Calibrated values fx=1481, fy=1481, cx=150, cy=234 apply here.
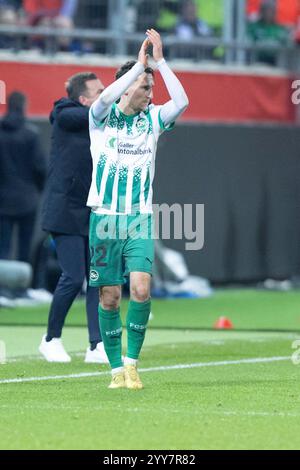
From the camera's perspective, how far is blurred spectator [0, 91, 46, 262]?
18.3 m

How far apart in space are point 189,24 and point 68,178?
11104mm

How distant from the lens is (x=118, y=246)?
9.83m

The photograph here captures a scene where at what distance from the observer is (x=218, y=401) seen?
926cm

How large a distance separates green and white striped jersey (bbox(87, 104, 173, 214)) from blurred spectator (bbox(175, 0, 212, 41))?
12.4 metres

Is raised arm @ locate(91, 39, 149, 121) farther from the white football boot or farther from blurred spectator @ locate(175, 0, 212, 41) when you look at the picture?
blurred spectator @ locate(175, 0, 212, 41)

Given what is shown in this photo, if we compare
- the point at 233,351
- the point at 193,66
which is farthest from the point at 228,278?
the point at 233,351

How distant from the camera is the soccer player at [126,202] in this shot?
9.79 m

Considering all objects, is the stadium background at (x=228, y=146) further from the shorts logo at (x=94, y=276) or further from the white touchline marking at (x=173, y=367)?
the shorts logo at (x=94, y=276)

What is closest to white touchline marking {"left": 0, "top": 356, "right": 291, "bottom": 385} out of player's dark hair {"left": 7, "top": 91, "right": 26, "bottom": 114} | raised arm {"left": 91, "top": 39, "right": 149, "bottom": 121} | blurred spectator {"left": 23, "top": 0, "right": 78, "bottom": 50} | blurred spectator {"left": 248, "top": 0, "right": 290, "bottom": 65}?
raised arm {"left": 91, "top": 39, "right": 149, "bottom": 121}

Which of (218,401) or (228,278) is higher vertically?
(228,278)

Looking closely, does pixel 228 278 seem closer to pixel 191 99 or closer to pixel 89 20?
pixel 191 99

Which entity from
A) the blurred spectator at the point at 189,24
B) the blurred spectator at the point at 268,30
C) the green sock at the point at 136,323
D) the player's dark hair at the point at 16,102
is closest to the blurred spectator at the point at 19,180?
the player's dark hair at the point at 16,102
